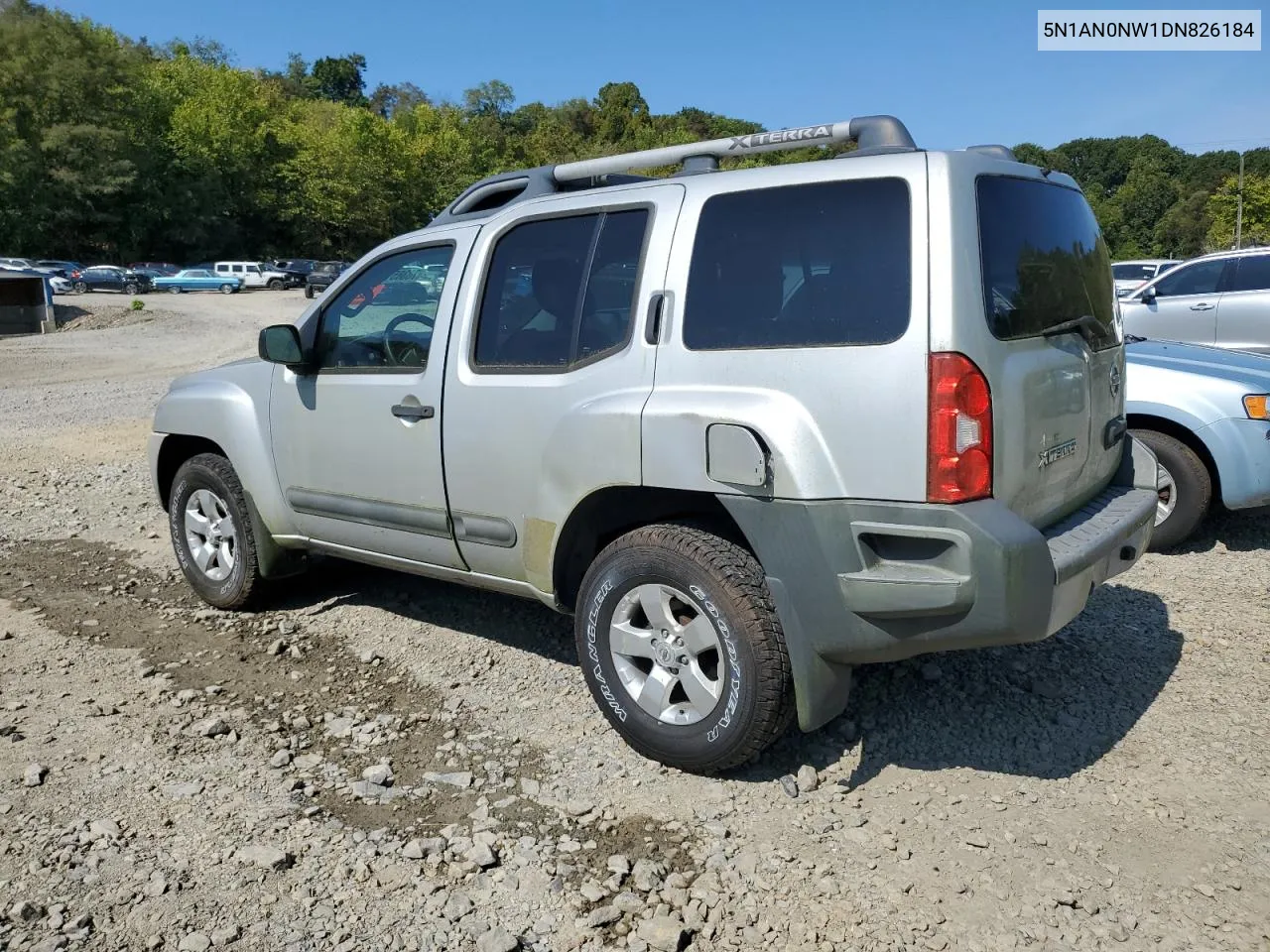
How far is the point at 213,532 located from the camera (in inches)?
209

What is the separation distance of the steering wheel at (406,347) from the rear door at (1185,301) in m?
8.67

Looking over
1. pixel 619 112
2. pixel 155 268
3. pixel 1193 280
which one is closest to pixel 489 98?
pixel 619 112

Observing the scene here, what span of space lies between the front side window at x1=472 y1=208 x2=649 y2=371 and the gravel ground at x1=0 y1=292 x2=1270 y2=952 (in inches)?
56.0

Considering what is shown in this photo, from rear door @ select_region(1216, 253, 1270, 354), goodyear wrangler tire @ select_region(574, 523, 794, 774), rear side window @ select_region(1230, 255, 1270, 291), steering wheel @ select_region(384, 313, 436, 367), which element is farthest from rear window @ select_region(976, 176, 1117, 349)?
rear side window @ select_region(1230, 255, 1270, 291)

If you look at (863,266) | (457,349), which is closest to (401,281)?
(457,349)

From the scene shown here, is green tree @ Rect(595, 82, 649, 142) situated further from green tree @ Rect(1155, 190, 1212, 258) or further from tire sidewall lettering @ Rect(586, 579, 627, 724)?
tire sidewall lettering @ Rect(586, 579, 627, 724)

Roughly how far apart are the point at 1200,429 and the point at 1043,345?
10.00 ft

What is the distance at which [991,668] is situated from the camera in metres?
4.26

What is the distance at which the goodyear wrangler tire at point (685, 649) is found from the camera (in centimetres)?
321

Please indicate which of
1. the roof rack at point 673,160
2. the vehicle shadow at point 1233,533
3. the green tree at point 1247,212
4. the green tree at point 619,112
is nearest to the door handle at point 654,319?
the roof rack at point 673,160

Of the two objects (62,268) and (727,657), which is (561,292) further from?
(62,268)

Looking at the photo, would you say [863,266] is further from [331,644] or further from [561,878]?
[331,644]

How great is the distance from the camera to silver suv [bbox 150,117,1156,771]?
2.93m

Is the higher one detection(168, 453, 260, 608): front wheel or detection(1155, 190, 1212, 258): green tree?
detection(1155, 190, 1212, 258): green tree
